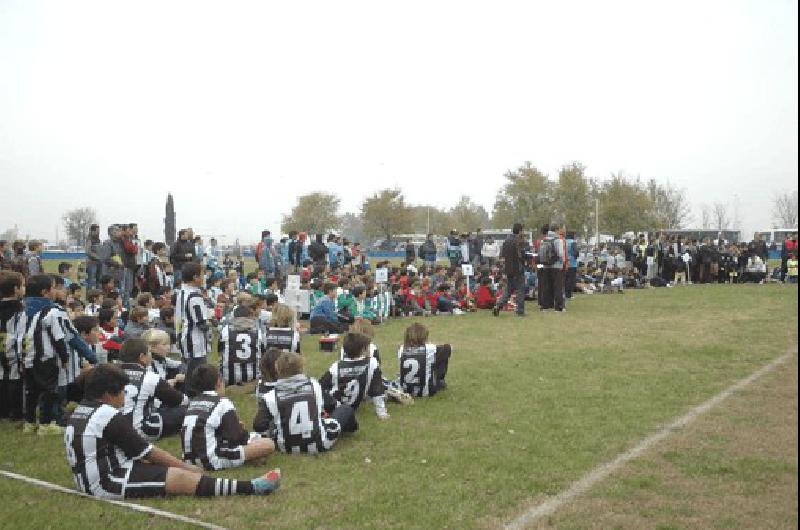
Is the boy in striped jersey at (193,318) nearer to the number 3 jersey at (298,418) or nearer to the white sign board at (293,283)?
the number 3 jersey at (298,418)

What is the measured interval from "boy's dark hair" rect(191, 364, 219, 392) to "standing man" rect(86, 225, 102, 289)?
1146 cm

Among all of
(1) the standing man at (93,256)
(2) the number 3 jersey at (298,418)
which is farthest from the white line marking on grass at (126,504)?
(1) the standing man at (93,256)

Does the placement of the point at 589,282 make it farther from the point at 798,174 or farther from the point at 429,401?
the point at 798,174

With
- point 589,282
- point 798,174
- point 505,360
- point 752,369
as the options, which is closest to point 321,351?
point 505,360

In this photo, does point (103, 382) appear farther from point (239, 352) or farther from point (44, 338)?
point (239, 352)

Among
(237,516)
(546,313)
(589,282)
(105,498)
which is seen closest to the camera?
(237,516)

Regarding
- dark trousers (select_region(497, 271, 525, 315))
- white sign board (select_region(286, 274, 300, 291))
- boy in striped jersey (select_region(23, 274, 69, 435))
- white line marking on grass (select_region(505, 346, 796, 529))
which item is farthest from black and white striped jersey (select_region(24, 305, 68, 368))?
dark trousers (select_region(497, 271, 525, 315))

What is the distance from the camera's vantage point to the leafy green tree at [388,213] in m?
80.9

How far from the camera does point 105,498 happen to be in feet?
18.1

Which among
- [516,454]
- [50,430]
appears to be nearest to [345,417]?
[516,454]

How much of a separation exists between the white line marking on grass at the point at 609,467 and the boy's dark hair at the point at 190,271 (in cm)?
563

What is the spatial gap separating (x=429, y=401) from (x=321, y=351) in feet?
14.6

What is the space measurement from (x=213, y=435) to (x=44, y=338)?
2.72 metres

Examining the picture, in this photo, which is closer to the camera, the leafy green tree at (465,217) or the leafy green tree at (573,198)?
the leafy green tree at (573,198)
